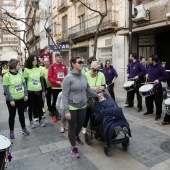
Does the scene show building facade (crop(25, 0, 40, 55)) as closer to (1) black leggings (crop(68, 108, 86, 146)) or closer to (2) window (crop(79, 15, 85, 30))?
(2) window (crop(79, 15, 85, 30))

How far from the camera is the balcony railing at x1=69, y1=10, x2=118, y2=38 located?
602 inches

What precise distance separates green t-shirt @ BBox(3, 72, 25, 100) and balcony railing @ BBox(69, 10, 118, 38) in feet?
35.7

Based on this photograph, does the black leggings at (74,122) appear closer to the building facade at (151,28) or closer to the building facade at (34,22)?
the building facade at (151,28)

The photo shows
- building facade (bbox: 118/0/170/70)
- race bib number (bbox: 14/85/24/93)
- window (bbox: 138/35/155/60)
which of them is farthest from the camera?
window (bbox: 138/35/155/60)

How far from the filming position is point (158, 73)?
6.65 m

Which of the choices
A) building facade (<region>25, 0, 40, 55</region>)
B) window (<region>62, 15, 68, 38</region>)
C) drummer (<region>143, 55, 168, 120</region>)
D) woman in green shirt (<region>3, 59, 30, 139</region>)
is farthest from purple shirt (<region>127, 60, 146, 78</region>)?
window (<region>62, 15, 68, 38</region>)

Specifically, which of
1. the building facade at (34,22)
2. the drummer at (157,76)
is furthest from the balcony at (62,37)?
the drummer at (157,76)

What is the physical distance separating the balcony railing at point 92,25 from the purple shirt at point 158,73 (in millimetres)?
9058

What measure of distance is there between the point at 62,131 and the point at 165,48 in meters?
9.45

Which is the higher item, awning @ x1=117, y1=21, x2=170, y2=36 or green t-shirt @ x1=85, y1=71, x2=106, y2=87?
awning @ x1=117, y1=21, x2=170, y2=36

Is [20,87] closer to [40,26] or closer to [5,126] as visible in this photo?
[5,126]

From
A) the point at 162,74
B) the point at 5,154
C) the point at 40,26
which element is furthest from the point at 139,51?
the point at 40,26

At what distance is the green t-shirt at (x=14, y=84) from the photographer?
5242 millimetres

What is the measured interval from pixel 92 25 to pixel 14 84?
45.9ft
